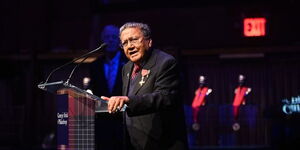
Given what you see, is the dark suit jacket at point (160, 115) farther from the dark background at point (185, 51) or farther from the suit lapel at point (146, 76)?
the dark background at point (185, 51)

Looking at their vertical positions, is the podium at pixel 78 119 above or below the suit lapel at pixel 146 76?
below

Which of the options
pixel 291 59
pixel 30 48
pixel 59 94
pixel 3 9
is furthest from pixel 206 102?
pixel 59 94

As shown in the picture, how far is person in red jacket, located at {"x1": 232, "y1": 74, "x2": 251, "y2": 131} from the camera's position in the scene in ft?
26.5

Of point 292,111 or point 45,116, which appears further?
point 45,116

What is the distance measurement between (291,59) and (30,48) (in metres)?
4.84

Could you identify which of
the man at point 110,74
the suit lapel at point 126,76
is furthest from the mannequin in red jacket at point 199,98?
the suit lapel at point 126,76

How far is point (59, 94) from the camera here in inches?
96.3

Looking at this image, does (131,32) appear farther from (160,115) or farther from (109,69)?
(109,69)

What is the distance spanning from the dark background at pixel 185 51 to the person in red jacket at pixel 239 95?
0.11 meters

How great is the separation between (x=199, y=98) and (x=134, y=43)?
6020 millimetres

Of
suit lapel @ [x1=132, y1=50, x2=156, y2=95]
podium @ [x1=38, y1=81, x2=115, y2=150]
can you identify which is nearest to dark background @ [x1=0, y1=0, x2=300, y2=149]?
suit lapel @ [x1=132, y1=50, x2=156, y2=95]

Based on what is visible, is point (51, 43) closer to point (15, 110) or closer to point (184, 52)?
point (15, 110)

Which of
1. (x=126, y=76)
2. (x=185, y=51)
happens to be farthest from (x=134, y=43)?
(x=185, y=51)

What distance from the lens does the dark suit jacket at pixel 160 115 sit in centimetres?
250
